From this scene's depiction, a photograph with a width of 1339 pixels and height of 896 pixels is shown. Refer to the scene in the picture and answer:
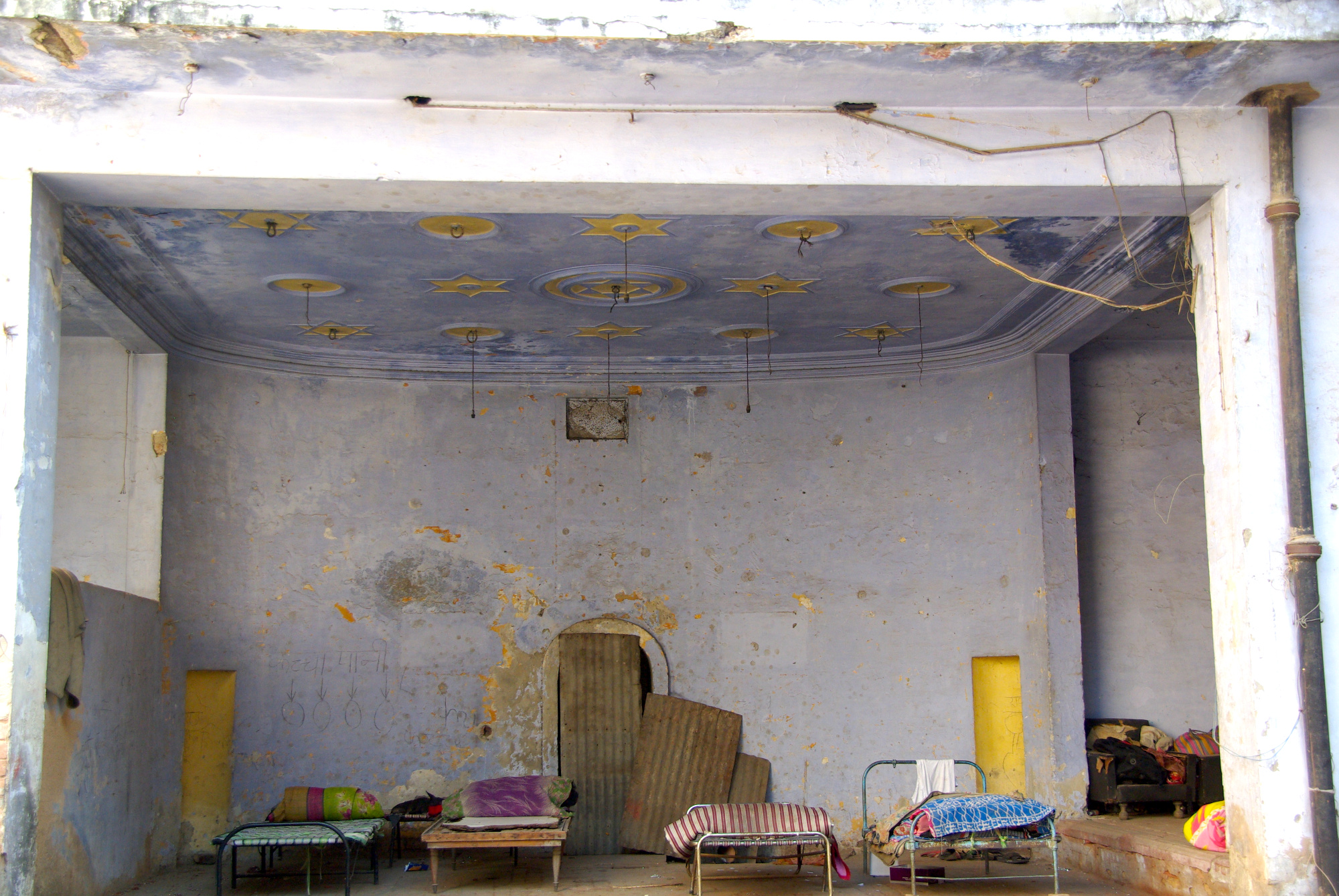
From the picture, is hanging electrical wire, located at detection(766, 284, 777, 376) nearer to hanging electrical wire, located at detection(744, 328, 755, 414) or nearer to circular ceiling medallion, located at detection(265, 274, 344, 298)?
hanging electrical wire, located at detection(744, 328, 755, 414)

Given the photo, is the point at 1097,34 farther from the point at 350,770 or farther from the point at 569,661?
the point at 350,770

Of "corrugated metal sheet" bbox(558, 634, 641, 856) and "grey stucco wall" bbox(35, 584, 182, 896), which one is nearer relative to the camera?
"grey stucco wall" bbox(35, 584, 182, 896)

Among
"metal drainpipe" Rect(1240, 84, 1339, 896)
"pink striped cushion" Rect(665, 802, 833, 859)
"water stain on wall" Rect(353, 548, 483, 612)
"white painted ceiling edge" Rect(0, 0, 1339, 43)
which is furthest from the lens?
"water stain on wall" Rect(353, 548, 483, 612)

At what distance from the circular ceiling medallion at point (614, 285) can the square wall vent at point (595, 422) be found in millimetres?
1891

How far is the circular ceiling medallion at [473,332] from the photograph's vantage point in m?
9.16

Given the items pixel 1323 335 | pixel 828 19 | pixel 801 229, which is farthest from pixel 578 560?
pixel 1323 335

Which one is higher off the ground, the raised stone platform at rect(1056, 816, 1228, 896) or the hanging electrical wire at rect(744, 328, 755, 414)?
the hanging electrical wire at rect(744, 328, 755, 414)

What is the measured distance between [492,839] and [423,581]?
293cm

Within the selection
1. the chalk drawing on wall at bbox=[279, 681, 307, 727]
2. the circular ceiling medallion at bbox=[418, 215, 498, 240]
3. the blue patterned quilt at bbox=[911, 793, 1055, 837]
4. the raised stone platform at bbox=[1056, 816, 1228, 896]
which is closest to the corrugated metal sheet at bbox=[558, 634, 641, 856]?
the chalk drawing on wall at bbox=[279, 681, 307, 727]

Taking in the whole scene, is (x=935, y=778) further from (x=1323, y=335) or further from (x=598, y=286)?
(x=598, y=286)

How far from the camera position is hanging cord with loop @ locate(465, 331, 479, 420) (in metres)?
9.40

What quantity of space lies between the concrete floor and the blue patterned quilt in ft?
1.98

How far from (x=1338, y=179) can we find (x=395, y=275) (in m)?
5.85

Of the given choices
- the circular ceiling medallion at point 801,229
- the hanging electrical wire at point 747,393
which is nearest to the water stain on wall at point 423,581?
the hanging electrical wire at point 747,393
